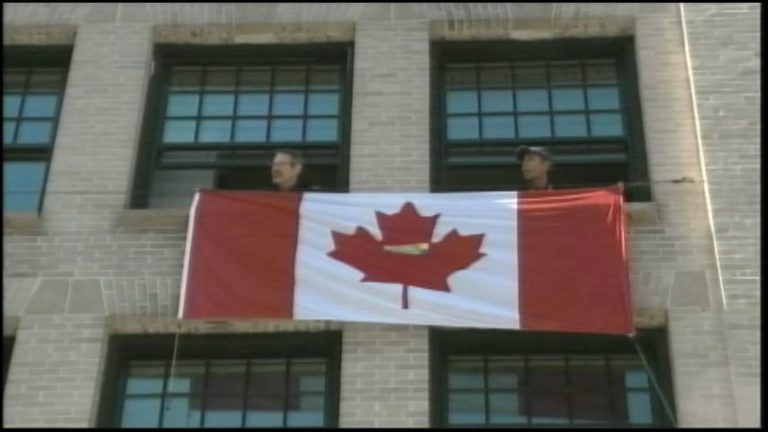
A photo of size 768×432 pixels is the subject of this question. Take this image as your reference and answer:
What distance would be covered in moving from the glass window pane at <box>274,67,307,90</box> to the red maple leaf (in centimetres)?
258

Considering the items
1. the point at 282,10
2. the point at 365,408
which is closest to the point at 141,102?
the point at 282,10

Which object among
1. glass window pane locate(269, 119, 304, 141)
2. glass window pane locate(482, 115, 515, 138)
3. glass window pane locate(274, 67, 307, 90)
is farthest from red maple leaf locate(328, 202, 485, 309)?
glass window pane locate(274, 67, 307, 90)

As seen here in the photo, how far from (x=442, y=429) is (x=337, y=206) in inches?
89.3

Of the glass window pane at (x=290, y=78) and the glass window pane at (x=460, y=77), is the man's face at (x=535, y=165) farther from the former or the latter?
the glass window pane at (x=290, y=78)

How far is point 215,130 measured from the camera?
12875mm

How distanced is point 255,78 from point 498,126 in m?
2.61

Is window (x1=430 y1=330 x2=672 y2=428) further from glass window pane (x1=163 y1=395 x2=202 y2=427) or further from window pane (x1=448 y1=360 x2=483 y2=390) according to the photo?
glass window pane (x1=163 y1=395 x2=202 y2=427)

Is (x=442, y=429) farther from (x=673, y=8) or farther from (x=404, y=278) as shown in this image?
(x=673, y=8)

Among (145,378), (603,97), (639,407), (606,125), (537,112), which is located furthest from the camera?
(603,97)

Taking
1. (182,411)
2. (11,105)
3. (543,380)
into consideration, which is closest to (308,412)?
(182,411)

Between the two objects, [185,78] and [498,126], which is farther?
[185,78]

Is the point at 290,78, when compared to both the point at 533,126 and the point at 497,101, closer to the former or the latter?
the point at 497,101

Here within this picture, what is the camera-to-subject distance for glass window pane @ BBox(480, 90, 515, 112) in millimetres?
12969

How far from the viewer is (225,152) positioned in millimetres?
12641
